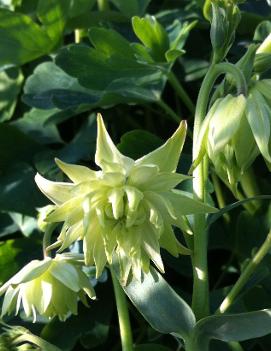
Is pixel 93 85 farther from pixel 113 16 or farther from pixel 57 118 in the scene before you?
pixel 113 16

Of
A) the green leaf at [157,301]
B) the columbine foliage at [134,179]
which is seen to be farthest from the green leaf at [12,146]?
the green leaf at [157,301]

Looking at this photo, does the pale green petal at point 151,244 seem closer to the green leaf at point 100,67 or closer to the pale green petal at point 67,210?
the pale green petal at point 67,210

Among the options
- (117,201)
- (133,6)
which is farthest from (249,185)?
(117,201)

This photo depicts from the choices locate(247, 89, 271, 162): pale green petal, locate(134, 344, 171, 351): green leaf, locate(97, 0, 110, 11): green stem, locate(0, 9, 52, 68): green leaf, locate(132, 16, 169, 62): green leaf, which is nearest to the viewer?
locate(247, 89, 271, 162): pale green petal

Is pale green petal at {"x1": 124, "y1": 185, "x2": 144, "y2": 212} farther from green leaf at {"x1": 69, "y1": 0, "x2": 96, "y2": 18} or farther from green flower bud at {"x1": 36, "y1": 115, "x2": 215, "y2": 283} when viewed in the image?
green leaf at {"x1": 69, "y1": 0, "x2": 96, "y2": 18}

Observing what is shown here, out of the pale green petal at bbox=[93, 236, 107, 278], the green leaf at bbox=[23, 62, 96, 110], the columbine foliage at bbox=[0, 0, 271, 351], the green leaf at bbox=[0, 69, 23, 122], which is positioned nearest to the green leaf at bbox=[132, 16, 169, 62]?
the columbine foliage at bbox=[0, 0, 271, 351]

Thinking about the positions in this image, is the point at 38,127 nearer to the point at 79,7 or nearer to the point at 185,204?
the point at 79,7
